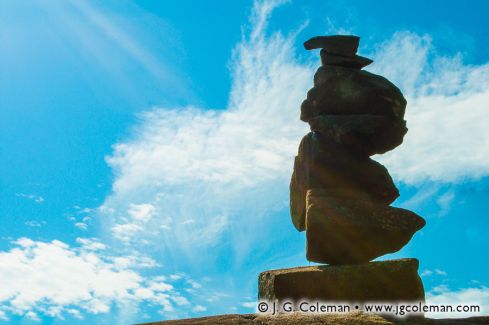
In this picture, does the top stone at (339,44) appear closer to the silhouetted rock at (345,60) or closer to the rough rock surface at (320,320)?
the silhouetted rock at (345,60)

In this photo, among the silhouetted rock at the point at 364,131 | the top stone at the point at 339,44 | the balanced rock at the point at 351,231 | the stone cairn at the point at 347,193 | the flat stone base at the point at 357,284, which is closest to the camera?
the flat stone base at the point at 357,284

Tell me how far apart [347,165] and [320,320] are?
3.92 metres

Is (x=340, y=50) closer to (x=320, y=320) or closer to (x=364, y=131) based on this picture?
(x=364, y=131)

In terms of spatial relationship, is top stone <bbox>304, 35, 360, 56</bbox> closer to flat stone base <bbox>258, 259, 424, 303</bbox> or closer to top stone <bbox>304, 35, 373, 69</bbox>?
top stone <bbox>304, 35, 373, 69</bbox>

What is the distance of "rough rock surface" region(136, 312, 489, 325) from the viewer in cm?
589

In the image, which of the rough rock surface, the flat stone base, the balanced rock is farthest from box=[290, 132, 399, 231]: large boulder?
the rough rock surface

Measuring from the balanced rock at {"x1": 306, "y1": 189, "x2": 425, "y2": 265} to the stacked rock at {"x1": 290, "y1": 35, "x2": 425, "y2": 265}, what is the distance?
0.02 m

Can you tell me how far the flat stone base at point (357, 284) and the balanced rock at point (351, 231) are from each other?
64 cm

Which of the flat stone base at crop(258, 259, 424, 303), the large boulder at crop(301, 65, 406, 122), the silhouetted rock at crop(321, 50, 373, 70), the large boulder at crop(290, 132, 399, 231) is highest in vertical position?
the silhouetted rock at crop(321, 50, 373, 70)

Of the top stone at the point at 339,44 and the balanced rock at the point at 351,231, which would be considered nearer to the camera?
the balanced rock at the point at 351,231

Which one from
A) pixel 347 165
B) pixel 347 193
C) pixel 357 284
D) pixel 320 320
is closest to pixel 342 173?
pixel 347 165

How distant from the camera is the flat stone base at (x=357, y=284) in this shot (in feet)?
23.9

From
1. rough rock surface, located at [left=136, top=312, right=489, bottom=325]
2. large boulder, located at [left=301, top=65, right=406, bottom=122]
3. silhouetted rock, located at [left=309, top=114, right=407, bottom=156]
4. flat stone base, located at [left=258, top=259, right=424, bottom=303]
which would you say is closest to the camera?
→ rough rock surface, located at [left=136, top=312, right=489, bottom=325]

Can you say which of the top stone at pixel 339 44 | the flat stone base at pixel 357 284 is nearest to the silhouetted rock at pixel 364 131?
the top stone at pixel 339 44
